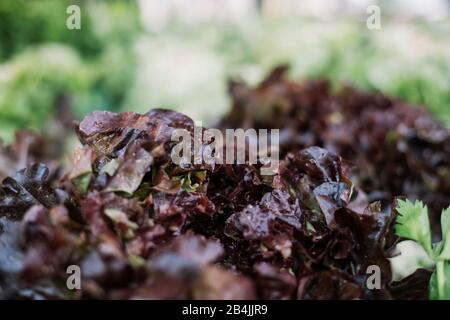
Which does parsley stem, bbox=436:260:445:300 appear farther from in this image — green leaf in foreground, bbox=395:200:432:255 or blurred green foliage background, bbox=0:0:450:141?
blurred green foliage background, bbox=0:0:450:141

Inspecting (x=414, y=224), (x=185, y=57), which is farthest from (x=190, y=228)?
(x=185, y=57)

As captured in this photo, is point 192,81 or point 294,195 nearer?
point 294,195

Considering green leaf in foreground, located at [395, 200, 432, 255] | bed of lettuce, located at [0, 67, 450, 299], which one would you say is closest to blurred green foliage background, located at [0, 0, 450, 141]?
bed of lettuce, located at [0, 67, 450, 299]

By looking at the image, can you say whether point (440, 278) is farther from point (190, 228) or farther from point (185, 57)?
point (185, 57)

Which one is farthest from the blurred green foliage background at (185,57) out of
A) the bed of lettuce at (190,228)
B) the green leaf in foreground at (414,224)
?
the green leaf in foreground at (414,224)

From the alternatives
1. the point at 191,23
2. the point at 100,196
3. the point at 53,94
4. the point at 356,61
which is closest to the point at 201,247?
the point at 100,196

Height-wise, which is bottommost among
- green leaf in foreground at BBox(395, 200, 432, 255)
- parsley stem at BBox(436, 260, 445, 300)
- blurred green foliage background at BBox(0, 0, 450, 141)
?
parsley stem at BBox(436, 260, 445, 300)

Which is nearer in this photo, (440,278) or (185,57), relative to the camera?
(440,278)
